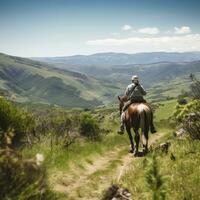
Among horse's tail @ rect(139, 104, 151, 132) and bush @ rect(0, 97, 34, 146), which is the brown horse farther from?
bush @ rect(0, 97, 34, 146)

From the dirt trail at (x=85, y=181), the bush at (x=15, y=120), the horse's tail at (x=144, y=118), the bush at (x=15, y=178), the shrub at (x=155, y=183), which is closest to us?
the shrub at (x=155, y=183)

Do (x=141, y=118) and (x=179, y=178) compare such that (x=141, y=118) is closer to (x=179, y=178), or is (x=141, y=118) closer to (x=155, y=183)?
(x=179, y=178)

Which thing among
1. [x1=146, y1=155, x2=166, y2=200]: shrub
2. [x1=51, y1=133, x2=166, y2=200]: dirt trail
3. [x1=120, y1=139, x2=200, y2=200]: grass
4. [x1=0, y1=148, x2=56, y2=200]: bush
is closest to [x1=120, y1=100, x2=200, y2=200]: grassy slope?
[x1=120, y1=139, x2=200, y2=200]: grass

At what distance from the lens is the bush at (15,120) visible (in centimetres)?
1226

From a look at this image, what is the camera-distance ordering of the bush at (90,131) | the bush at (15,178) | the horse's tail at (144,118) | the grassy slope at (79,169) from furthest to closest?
the bush at (90,131) < the horse's tail at (144,118) < the grassy slope at (79,169) < the bush at (15,178)

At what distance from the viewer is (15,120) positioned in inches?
497

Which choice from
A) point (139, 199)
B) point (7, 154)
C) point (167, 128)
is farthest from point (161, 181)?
point (167, 128)

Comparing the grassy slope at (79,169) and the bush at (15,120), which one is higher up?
the bush at (15,120)

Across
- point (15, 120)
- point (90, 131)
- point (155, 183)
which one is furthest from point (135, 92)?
point (155, 183)

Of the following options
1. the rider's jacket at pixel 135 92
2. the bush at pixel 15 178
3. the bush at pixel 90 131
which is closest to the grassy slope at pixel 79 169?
the rider's jacket at pixel 135 92

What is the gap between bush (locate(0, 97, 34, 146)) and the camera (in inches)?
483

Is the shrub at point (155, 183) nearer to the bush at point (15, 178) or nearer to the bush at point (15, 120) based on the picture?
the bush at point (15, 178)

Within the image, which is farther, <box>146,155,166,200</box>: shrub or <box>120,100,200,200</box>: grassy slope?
<box>120,100,200,200</box>: grassy slope

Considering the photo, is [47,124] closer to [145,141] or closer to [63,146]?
[63,146]
